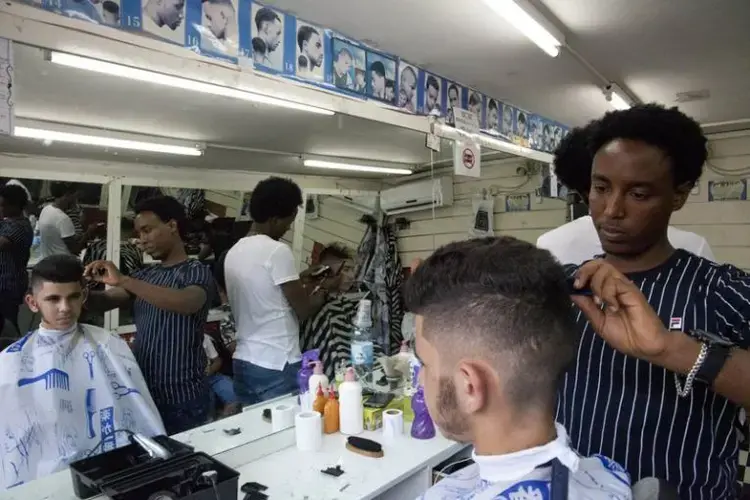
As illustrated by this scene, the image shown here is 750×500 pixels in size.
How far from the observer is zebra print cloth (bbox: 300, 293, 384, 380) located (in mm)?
2211

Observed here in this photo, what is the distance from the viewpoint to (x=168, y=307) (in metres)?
1.73

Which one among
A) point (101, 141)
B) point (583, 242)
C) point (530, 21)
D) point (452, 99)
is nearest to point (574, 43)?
point (530, 21)

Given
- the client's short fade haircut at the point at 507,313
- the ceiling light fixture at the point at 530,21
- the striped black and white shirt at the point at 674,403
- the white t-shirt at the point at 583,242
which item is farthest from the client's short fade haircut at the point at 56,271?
the white t-shirt at the point at 583,242

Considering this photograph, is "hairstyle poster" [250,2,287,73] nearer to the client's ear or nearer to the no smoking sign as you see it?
the client's ear

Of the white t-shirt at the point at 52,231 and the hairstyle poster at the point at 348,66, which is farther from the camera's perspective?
the hairstyle poster at the point at 348,66

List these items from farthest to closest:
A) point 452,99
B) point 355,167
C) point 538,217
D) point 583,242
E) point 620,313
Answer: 1. point 538,217
2. point 452,99
3. point 355,167
4. point 583,242
5. point 620,313

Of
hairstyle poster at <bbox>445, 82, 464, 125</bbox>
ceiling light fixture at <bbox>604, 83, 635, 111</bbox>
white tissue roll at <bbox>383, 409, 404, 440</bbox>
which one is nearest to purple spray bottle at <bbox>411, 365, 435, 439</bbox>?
white tissue roll at <bbox>383, 409, 404, 440</bbox>

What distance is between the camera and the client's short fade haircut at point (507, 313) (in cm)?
81

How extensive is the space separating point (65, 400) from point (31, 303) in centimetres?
32

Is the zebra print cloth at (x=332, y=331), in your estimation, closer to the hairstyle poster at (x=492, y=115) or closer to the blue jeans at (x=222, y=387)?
the blue jeans at (x=222, y=387)

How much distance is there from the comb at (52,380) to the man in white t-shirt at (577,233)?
1.66 m

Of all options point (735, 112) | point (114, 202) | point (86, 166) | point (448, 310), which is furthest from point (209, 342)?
point (735, 112)

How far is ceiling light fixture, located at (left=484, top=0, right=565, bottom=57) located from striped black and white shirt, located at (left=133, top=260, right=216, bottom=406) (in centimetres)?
135

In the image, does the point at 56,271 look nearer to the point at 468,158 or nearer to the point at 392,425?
the point at 392,425
